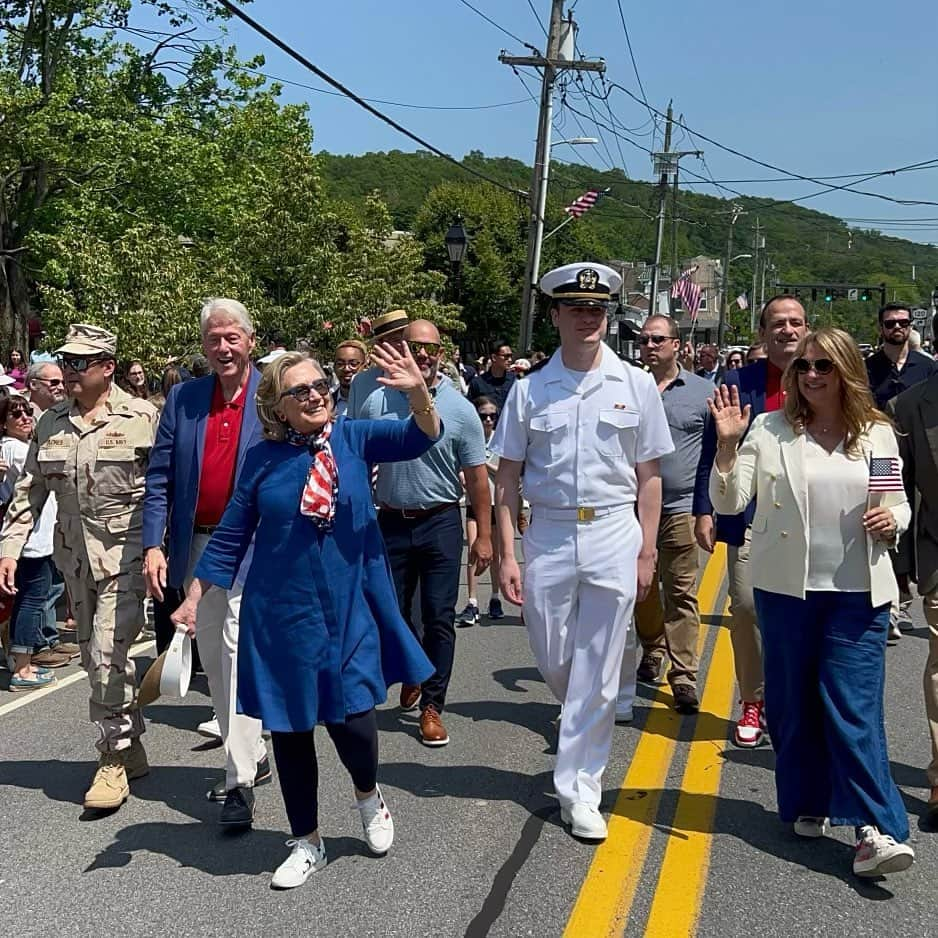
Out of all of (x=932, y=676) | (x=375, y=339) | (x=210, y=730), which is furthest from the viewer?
(x=375, y=339)

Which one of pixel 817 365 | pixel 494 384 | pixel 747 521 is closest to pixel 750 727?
pixel 747 521

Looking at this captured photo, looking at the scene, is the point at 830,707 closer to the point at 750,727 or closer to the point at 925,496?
Result: the point at 925,496

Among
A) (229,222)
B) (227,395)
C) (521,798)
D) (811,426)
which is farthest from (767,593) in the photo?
(229,222)

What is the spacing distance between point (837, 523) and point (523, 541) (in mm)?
1257

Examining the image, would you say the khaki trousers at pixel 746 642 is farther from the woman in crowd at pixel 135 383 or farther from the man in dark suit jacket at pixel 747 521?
the woman in crowd at pixel 135 383

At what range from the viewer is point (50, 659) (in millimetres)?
7422

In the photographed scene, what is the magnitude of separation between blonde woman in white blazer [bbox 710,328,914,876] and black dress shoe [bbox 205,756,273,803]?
2200mm

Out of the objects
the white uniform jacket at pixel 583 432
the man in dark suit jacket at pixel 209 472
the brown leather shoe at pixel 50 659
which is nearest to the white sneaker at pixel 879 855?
the white uniform jacket at pixel 583 432

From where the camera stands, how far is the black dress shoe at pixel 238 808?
441 cm

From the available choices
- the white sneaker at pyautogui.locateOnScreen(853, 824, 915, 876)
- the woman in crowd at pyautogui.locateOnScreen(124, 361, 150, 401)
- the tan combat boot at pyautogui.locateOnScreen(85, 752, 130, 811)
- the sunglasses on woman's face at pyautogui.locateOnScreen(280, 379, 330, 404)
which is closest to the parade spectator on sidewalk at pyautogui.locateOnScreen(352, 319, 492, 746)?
the tan combat boot at pyautogui.locateOnScreen(85, 752, 130, 811)

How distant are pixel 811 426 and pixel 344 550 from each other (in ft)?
5.90

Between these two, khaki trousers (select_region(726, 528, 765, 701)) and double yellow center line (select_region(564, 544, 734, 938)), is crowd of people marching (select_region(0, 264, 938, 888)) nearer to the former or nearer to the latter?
khaki trousers (select_region(726, 528, 765, 701))

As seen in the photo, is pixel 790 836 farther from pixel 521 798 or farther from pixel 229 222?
pixel 229 222

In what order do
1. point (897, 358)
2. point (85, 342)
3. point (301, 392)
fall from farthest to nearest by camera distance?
1. point (897, 358)
2. point (85, 342)
3. point (301, 392)
